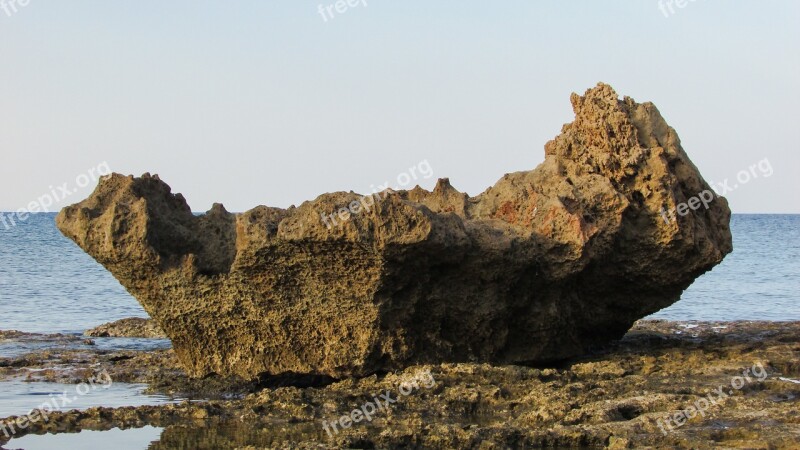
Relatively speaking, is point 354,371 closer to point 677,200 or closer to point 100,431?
point 100,431

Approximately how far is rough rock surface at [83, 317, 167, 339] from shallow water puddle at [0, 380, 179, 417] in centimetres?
665

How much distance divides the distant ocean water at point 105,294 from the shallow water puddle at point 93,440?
1371 centimetres

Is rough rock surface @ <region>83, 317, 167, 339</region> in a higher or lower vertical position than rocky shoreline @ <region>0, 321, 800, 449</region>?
higher

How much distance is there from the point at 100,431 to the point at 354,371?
3.57 m

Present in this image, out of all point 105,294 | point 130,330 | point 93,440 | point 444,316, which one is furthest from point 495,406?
point 105,294

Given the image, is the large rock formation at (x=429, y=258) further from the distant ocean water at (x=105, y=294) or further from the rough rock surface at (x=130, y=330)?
the distant ocean water at (x=105, y=294)

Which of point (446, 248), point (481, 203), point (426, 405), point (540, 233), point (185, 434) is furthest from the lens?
point (481, 203)

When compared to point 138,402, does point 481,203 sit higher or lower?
higher

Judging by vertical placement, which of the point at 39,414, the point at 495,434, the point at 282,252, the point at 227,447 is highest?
the point at 282,252

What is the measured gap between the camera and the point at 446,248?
12.2 metres

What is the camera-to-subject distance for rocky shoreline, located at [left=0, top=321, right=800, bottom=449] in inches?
383

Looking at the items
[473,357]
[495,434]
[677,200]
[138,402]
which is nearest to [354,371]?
[473,357]

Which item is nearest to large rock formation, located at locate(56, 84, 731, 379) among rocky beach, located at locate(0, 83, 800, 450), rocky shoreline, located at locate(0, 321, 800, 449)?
rocky beach, located at locate(0, 83, 800, 450)

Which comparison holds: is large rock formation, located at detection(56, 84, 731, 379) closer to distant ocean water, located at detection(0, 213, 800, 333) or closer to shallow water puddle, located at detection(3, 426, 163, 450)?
shallow water puddle, located at detection(3, 426, 163, 450)
